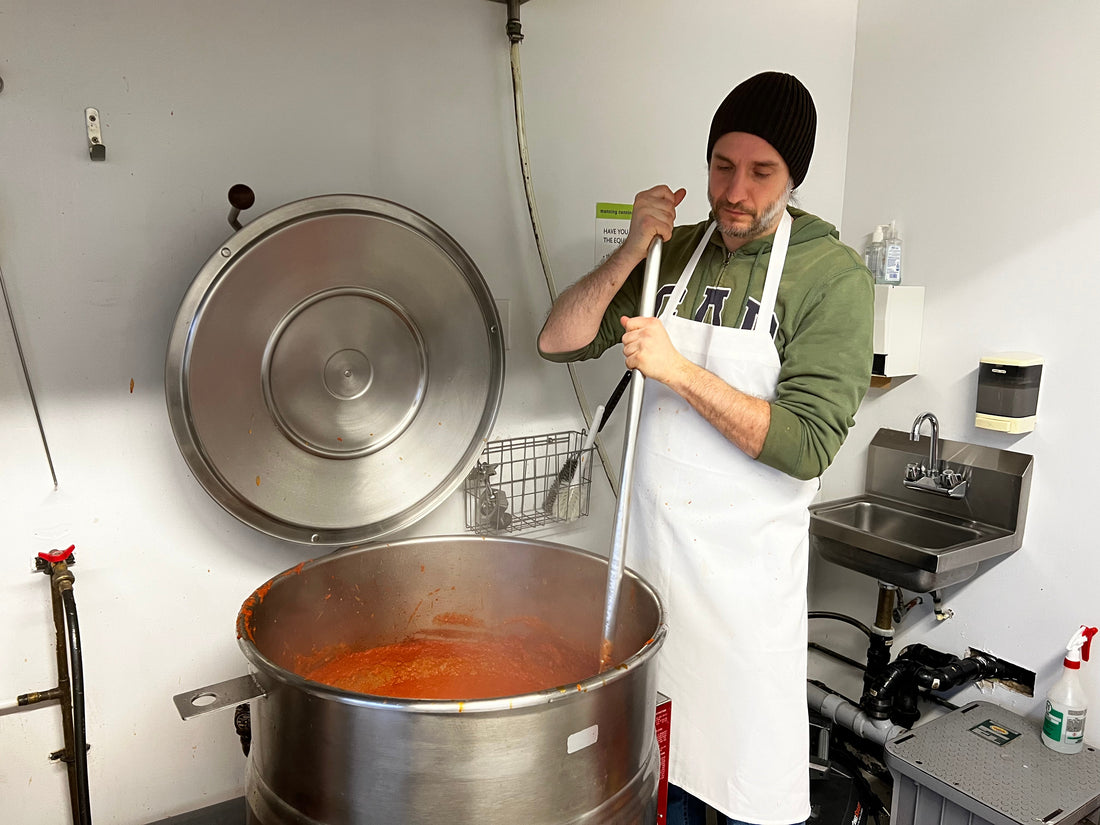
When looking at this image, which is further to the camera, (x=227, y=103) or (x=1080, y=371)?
(x=1080, y=371)

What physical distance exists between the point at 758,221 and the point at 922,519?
3.80 feet

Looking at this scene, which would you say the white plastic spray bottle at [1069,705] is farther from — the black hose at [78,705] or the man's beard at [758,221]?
the black hose at [78,705]

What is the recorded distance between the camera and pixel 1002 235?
1896 millimetres

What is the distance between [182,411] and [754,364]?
0.88 metres

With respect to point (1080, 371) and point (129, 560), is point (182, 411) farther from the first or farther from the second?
point (1080, 371)

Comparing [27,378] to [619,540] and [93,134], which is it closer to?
[93,134]

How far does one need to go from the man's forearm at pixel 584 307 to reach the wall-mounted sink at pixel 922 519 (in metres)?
0.97

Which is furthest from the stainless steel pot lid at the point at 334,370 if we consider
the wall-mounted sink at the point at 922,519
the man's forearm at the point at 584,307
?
the wall-mounted sink at the point at 922,519

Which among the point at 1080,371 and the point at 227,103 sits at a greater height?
the point at 227,103

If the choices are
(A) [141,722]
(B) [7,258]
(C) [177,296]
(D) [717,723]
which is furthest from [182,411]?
(D) [717,723]

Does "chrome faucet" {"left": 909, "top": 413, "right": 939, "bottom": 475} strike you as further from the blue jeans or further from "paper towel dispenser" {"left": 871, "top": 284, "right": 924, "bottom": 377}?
the blue jeans

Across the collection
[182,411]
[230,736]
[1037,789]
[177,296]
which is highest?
[177,296]

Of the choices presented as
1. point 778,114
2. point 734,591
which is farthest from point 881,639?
point 778,114

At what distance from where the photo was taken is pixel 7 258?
1.13m
